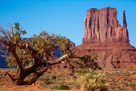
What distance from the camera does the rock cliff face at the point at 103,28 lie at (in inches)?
4075

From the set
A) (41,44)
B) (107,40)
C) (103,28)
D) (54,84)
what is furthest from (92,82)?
(103,28)

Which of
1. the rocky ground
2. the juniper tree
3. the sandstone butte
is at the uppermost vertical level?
the sandstone butte

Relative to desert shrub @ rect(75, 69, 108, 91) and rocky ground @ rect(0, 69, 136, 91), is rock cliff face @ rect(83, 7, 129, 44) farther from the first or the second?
desert shrub @ rect(75, 69, 108, 91)

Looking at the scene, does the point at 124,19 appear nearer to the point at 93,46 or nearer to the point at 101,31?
the point at 101,31

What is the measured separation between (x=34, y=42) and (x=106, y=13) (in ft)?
341

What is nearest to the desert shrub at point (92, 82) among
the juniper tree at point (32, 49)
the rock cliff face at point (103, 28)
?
the juniper tree at point (32, 49)

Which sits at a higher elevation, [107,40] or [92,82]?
[107,40]

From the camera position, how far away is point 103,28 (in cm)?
11062

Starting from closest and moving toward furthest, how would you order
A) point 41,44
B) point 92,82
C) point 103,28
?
point 92,82
point 41,44
point 103,28

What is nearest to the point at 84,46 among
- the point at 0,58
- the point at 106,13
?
the point at 106,13

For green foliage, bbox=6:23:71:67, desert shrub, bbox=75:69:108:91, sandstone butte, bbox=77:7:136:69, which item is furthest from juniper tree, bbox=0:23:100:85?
sandstone butte, bbox=77:7:136:69

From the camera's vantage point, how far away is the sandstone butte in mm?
86125

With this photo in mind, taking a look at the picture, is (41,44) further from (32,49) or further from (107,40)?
(107,40)

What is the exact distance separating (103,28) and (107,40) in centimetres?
943
